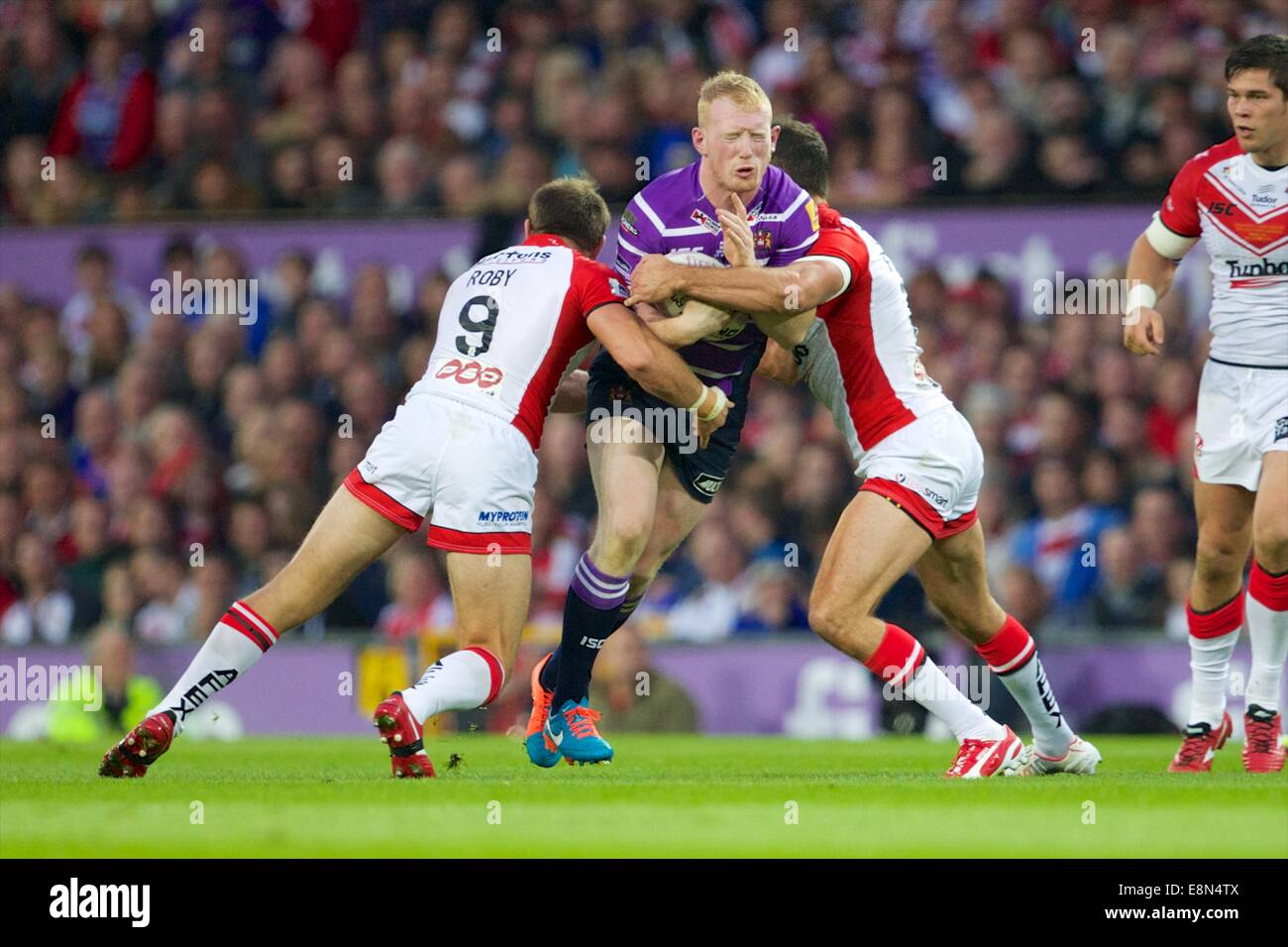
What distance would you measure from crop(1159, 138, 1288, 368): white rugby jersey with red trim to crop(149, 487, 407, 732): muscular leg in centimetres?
355

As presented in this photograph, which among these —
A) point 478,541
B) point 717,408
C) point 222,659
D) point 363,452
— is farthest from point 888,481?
point 363,452

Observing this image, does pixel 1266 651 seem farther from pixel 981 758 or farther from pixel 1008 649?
pixel 981 758

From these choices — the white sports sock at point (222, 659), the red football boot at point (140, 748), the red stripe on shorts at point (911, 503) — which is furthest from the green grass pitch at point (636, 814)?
the red stripe on shorts at point (911, 503)

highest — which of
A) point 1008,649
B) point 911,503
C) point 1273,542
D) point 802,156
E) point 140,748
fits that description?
point 802,156

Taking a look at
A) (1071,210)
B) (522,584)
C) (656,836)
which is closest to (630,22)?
(1071,210)

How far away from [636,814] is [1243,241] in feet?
11.9

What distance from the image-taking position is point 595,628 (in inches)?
292

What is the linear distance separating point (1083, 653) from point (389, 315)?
5612 mm

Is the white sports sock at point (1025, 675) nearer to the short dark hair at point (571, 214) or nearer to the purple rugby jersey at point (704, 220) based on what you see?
the purple rugby jersey at point (704, 220)

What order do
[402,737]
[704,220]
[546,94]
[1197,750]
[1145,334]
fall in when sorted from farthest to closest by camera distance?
[546,94], [1197,750], [1145,334], [704,220], [402,737]

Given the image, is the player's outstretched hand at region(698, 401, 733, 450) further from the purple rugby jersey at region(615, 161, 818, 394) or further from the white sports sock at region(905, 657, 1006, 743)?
the white sports sock at region(905, 657, 1006, 743)

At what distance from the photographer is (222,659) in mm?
6836

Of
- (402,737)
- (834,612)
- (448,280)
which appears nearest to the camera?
(402,737)

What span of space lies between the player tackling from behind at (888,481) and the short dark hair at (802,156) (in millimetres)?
196
